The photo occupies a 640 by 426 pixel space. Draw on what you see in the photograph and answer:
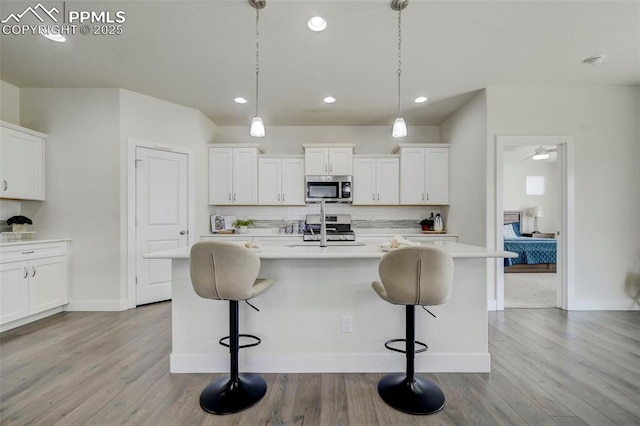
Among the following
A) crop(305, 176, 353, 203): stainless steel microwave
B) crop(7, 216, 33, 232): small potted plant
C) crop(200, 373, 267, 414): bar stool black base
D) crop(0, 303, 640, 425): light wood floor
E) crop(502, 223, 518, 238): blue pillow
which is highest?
crop(305, 176, 353, 203): stainless steel microwave

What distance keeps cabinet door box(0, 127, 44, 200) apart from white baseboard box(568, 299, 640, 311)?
6.64 m

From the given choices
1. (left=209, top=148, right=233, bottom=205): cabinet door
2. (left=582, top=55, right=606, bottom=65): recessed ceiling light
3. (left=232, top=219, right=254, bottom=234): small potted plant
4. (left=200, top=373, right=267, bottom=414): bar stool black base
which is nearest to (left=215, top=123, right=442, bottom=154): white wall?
(left=209, top=148, right=233, bottom=205): cabinet door

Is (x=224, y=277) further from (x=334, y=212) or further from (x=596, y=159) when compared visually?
(x=596, y=159)

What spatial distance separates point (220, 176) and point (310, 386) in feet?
11.6

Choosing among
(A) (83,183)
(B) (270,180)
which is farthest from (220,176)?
(A) (83,183)

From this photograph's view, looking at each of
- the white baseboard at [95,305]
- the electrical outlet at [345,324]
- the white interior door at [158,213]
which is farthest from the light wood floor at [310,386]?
the white interior door at [158,213]

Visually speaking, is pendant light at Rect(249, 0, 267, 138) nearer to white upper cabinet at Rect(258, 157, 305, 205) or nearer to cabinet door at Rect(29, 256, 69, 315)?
white upper cabinet at Rect(258, 157, 305, 205)

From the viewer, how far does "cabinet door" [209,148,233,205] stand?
4.58 m

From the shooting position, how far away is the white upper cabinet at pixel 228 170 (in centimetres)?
458

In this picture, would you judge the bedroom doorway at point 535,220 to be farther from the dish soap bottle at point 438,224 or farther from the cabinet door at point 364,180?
the cabinet door at point 364,180

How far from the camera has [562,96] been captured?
141 inches

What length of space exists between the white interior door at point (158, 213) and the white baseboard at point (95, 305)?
22 centimetres

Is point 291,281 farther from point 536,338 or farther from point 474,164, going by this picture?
point 474,164

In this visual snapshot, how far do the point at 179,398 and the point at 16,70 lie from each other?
3895 millimetres
